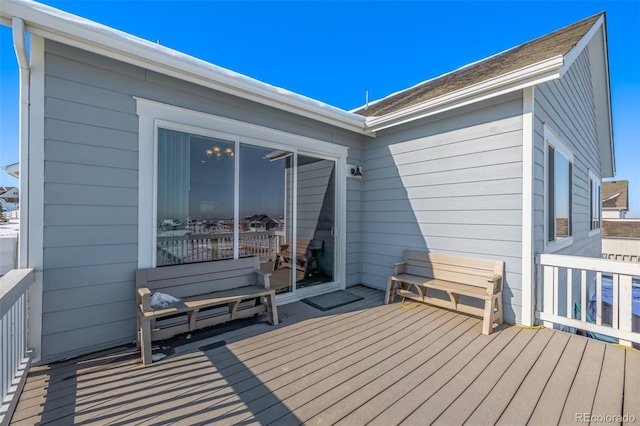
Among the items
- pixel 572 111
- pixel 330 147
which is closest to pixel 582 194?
pixel 572 111

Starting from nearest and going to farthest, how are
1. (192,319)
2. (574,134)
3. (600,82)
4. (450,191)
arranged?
(192,319) → (450,191) → (574,134) → (600,82)

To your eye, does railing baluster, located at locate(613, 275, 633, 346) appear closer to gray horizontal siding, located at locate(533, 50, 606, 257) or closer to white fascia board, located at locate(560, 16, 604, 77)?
gray horizontal siding, located at locate(533, 50, 606, 257)

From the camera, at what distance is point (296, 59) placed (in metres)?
8.09

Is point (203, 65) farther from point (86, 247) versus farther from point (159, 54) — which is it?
point (86, 247)

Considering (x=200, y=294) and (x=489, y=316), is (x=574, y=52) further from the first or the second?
(x=200, y=294)

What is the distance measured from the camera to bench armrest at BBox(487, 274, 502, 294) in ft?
9.87

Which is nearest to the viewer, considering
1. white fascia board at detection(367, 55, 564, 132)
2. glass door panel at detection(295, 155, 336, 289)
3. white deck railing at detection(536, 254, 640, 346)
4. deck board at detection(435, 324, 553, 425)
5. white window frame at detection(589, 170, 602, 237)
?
deck board at detection(435, 324, 553, 425)

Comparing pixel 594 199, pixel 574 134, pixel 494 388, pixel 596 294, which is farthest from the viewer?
pixel 594 199

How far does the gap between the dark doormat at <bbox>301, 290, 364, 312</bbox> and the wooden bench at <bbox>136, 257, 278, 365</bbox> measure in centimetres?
83

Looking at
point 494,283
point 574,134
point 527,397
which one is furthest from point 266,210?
point 574,134

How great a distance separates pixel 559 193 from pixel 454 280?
2247mm

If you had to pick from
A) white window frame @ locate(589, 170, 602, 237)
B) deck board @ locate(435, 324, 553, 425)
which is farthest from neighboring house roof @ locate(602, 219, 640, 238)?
deck board @ locate(435, 324, 553, 425)

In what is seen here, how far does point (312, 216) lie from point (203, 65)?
245cm

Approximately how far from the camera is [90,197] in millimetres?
2545
